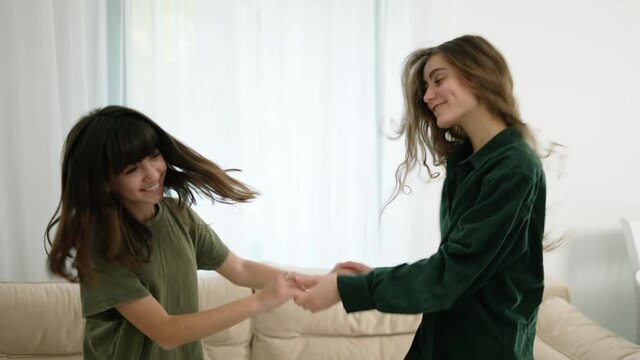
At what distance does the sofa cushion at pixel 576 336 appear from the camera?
1.93 m

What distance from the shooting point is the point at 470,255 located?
1.19 metres

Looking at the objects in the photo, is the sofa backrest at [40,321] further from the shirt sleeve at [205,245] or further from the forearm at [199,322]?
the forearm at [199,322]

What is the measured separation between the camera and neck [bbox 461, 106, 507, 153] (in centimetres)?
136

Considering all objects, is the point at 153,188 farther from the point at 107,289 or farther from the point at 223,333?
the point at 223,333

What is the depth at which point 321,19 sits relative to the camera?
2695 mm

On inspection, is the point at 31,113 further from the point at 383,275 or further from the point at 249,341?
the point at 383,275

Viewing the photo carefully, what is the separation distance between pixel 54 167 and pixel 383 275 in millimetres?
1847

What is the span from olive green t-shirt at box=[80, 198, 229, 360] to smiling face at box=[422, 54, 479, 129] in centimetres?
72

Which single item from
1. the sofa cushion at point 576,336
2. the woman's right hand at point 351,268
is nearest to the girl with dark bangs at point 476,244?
the woman's right hand at point 351,268

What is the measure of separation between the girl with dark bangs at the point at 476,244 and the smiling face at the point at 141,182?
1.53ft

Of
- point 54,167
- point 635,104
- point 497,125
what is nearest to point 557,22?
point 635,104

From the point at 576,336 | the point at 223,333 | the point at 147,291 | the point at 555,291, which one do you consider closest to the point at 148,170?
the point at 147,291

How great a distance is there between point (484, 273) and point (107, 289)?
32.6 inches

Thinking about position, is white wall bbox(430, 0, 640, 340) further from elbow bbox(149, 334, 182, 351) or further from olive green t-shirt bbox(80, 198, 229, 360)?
elbow bbox(149, 334, 182, 351)
